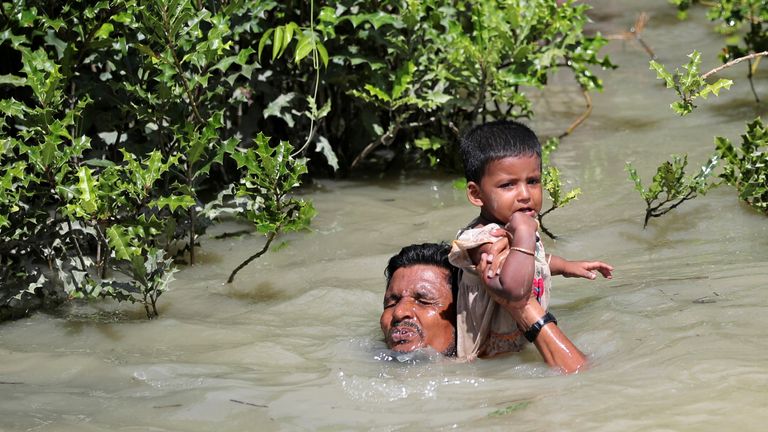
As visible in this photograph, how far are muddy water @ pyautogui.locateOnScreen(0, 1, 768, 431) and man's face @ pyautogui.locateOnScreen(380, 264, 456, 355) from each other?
12 cm

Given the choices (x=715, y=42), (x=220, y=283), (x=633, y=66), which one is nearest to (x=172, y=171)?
(x=220, y=283)

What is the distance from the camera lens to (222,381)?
13.3ft

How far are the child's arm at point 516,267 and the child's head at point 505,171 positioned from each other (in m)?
0.10

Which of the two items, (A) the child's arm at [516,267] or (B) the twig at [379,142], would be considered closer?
(A) the child's arm at [516,267]

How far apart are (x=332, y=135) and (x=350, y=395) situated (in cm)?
348

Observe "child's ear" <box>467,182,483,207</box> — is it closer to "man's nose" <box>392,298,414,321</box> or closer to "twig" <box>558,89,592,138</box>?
"man's nose" <box>392,298,414,321</box>

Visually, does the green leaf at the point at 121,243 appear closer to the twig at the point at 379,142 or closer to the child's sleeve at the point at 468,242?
the child's sleeve at the point at 468,242

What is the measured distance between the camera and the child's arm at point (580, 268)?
430 centimetres

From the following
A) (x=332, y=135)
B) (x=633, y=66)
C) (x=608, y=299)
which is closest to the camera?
(x=608, y=299)

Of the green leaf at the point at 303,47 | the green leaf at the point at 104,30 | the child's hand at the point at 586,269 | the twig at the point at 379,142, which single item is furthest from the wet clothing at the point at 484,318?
the twig at the point at 379,142

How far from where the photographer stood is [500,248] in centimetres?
392

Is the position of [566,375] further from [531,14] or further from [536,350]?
[531,14]

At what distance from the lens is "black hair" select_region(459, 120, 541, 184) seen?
4.02m

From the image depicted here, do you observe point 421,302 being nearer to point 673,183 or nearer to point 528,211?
point 528,211
